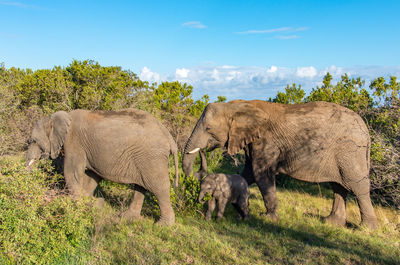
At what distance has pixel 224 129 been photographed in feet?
26.2

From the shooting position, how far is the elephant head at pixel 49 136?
6.97m

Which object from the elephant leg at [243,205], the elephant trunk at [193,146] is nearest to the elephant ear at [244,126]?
the elephant trunk at [193,146]

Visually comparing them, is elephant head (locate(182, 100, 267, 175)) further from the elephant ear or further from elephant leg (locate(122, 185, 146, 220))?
elephant leg (locate(122, 185, 146, 220))

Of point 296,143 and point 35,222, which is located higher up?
point 296,143

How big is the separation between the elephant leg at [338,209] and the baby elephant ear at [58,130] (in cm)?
607

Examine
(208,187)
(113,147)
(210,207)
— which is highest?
(113,147)

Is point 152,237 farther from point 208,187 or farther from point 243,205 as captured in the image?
point 243,205

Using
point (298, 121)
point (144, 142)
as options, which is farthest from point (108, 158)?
point (298, 121)

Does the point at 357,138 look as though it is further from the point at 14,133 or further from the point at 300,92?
the point at 14,133

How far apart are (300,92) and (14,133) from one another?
960 cm

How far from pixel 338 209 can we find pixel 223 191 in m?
2.74

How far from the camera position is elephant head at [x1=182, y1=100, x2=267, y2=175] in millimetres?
7738

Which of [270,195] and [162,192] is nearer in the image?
[162,192]

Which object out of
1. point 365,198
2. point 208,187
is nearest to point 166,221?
point 208,187
